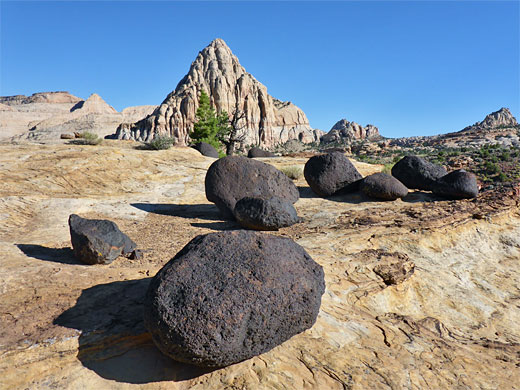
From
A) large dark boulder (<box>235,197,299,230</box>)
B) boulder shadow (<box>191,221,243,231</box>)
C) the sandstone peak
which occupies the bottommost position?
boulder shadow (<box>191,221,243,231</box>)

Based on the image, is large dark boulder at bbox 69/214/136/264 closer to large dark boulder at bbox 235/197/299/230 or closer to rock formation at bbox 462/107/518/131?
large dark boulder at bbox 235/197/299/230

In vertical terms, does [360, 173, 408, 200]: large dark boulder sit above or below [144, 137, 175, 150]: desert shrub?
below

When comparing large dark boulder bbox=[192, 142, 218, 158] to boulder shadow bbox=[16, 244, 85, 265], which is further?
large dark boulder bbox=[192, 142, 218, 158]

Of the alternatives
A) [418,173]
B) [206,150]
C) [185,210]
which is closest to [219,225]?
[185,210]

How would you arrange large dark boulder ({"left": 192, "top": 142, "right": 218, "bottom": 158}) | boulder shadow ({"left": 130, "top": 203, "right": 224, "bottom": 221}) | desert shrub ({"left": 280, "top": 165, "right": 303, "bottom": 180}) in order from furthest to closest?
large dark boulder ({"left": 192, "top": 142, "right": 218, "bottom": 158}) < desert shrub ({"left": 280, "top": 165, "right": 303, "bottom": 180}) < boulder shadow ({"left": 130, "top": 203, "right": 224, "bottom": 221})

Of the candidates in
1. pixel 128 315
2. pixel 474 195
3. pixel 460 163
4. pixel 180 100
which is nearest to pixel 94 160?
pixel 128 315

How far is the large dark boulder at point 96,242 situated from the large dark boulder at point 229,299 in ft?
8.66

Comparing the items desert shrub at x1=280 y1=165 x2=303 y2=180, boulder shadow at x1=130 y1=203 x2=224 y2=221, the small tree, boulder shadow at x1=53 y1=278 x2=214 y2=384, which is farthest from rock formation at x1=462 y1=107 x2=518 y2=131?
boulder shadow at x1=53 y1=278 x2=214 y2=384

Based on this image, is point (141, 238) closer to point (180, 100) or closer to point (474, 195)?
point (474, 195)

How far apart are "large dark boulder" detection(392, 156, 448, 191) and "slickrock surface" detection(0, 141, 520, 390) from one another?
1.50m

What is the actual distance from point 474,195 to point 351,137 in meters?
81.0

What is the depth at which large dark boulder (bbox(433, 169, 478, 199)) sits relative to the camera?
9836mm

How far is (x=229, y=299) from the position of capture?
295cm

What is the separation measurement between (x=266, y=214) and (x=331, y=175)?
4.60 meters
